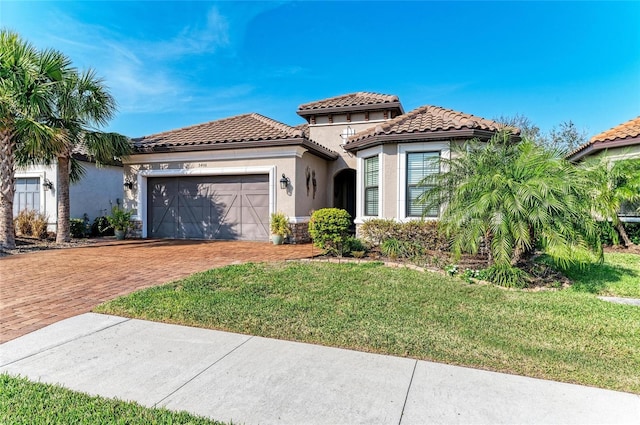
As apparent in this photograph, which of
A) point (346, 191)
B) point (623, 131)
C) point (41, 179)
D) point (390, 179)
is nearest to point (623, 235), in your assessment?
point (623, 131)

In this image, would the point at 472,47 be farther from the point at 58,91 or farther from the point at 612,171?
the point at 58,91

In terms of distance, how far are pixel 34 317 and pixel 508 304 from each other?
7067 mm

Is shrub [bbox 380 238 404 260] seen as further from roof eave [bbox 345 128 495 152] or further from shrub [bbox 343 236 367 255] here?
roof eave [bbox 345 128 495 152]

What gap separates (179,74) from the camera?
14.6 m

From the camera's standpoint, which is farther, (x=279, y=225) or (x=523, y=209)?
(x=279, y=225)

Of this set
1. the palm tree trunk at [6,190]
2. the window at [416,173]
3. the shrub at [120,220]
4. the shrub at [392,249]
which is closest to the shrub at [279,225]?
the shrub at [392,249]

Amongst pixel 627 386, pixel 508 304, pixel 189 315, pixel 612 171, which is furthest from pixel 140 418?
pixel 612 171

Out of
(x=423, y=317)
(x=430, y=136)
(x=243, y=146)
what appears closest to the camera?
(x=423, y=317)

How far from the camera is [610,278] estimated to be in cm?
707

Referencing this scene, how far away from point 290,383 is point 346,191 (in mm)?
14173

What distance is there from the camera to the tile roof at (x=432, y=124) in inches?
375

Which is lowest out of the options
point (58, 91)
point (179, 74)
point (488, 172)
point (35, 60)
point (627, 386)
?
point (627, 386)

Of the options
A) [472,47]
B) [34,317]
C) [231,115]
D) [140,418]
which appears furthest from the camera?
[231,115]

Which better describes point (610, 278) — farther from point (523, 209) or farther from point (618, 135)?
point (618, 135)
